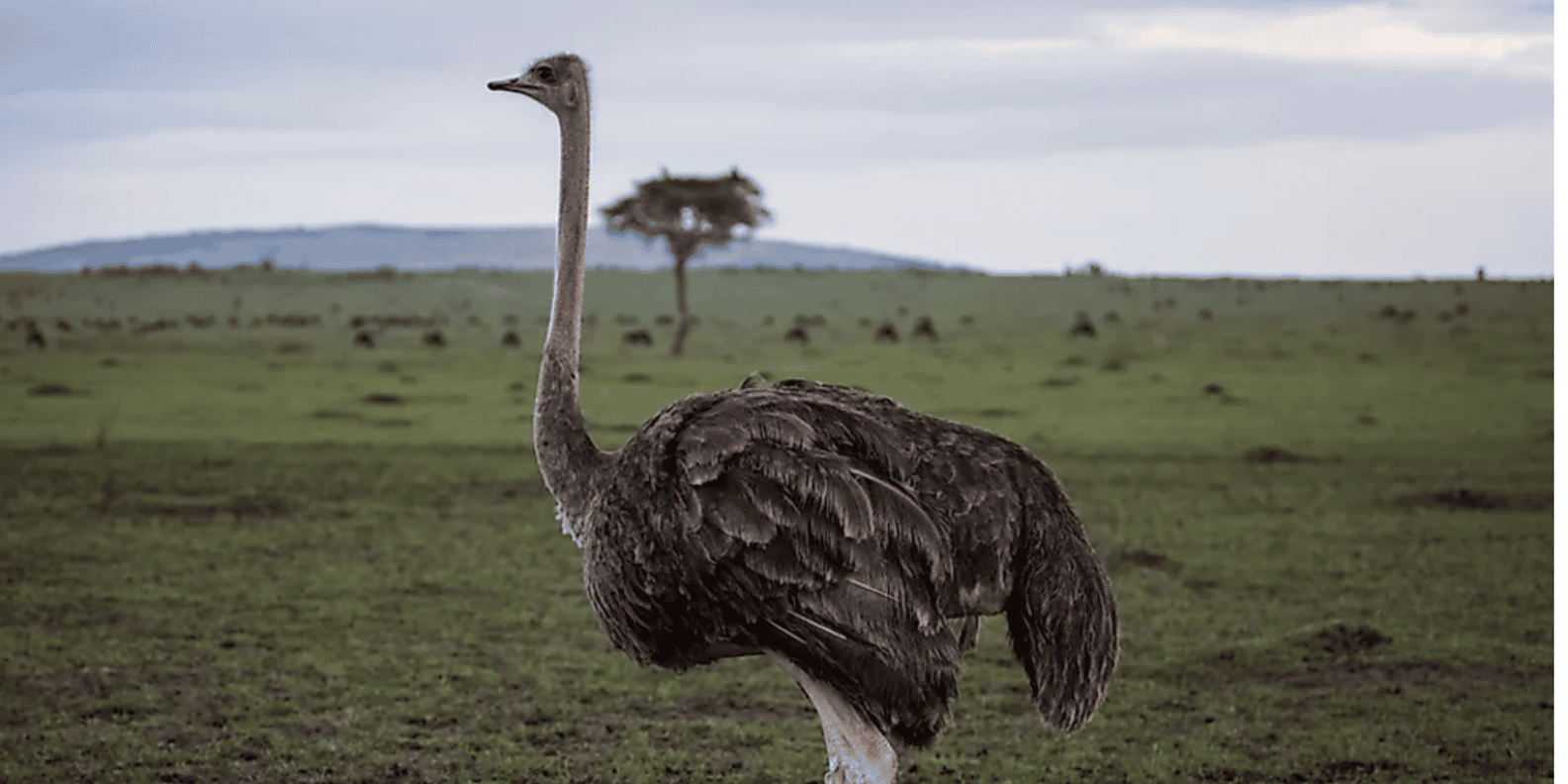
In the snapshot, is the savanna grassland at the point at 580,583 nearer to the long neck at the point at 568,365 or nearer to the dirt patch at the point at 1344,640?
the dirt patch at the point at 1344,640

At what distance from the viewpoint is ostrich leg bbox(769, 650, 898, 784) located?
5234 millimetres

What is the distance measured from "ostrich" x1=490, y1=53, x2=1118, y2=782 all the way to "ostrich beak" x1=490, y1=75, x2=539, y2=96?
153 cm

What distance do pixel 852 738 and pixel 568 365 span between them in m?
1.64

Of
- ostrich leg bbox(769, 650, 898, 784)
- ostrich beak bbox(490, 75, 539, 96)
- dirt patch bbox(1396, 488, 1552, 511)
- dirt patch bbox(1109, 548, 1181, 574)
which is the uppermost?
ostrich beak bbox(490, 75, 539, 96)

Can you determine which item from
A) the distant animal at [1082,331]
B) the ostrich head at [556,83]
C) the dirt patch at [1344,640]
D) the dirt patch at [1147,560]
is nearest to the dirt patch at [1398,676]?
the dirt patch at [1344,640]

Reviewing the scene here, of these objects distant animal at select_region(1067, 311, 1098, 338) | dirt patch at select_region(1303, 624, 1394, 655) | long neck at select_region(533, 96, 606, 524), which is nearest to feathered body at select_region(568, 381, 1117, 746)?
long neck at select_region(533, 96, 606, 524)

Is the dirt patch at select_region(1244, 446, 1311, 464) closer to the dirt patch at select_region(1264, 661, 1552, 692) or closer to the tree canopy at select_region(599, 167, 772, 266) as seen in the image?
the dirt patch at select_region(1264, 661, 1552, 692)

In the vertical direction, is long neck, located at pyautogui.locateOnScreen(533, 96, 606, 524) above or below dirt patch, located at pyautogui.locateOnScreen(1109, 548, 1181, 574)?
above

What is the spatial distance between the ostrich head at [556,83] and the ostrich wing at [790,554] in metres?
1.67

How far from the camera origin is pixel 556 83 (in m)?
6.30

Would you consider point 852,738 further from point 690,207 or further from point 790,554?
point 690,207

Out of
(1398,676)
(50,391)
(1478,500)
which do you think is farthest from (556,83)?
(50,391)

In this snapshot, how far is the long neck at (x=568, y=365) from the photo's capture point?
18.6 ft

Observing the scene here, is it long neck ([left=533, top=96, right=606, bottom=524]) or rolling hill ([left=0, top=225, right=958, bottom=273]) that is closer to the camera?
long neck ([left=533, top=96, right=606, bottom=524])
